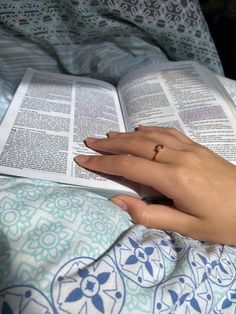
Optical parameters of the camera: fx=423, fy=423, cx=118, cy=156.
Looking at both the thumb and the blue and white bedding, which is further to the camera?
the thumb

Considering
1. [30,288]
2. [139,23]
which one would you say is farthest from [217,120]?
[30,288]

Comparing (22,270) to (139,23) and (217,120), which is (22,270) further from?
(139,23)

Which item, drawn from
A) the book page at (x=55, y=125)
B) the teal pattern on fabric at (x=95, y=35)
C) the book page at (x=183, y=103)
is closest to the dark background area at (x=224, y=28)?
the teal pattern on fabric at (x=95, y=35)

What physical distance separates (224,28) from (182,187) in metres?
1.04

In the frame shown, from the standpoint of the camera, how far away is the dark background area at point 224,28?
1388 mm

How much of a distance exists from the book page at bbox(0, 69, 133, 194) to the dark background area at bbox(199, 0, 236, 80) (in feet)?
2.11

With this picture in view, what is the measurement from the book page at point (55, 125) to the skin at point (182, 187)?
0.03 metres

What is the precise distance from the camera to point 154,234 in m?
0.52

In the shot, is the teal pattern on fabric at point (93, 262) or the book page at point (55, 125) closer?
the teal pattern on fabric at point (93, 262)

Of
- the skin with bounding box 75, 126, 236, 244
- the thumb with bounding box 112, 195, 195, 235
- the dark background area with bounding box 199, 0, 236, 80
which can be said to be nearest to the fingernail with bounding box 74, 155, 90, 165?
the skin with bounding box 75, 126, 236, 244

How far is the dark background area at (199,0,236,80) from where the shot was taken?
1.39 meters

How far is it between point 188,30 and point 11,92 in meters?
0.48

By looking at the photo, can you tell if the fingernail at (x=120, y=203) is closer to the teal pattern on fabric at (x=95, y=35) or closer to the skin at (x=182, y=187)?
the skin at (x=182, y=187)

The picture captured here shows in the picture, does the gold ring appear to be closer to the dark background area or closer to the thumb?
the thumb
